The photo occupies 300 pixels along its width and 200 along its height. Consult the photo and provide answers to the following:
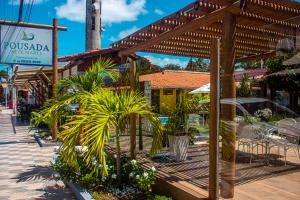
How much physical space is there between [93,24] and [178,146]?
2299 cm

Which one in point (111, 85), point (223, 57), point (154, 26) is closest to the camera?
point (223, 57)

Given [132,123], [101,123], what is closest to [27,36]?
[132,123]

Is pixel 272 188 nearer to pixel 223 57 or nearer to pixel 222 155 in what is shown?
pixel 222 155

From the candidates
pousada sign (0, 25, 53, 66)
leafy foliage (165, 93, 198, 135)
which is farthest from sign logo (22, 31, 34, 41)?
leafy foliage (165, 93, 198, 135)

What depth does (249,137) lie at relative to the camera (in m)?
3.75

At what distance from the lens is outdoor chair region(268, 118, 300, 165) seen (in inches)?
117

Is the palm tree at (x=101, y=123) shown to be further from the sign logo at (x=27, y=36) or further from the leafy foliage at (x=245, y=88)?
the sign logo at (x=27, y=36)

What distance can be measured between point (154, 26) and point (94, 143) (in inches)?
94.1

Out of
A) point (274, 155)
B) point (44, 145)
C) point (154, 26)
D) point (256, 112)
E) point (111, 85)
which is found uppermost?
point (154, 26)

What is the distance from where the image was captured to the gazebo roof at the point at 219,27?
3539 mm

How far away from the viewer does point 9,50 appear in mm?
9984

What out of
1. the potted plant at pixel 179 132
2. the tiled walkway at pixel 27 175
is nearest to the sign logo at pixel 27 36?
the tiled walkway at pixel 27 175

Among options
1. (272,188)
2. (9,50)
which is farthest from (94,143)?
(9,50)

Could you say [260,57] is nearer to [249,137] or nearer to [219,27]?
[249,137]
